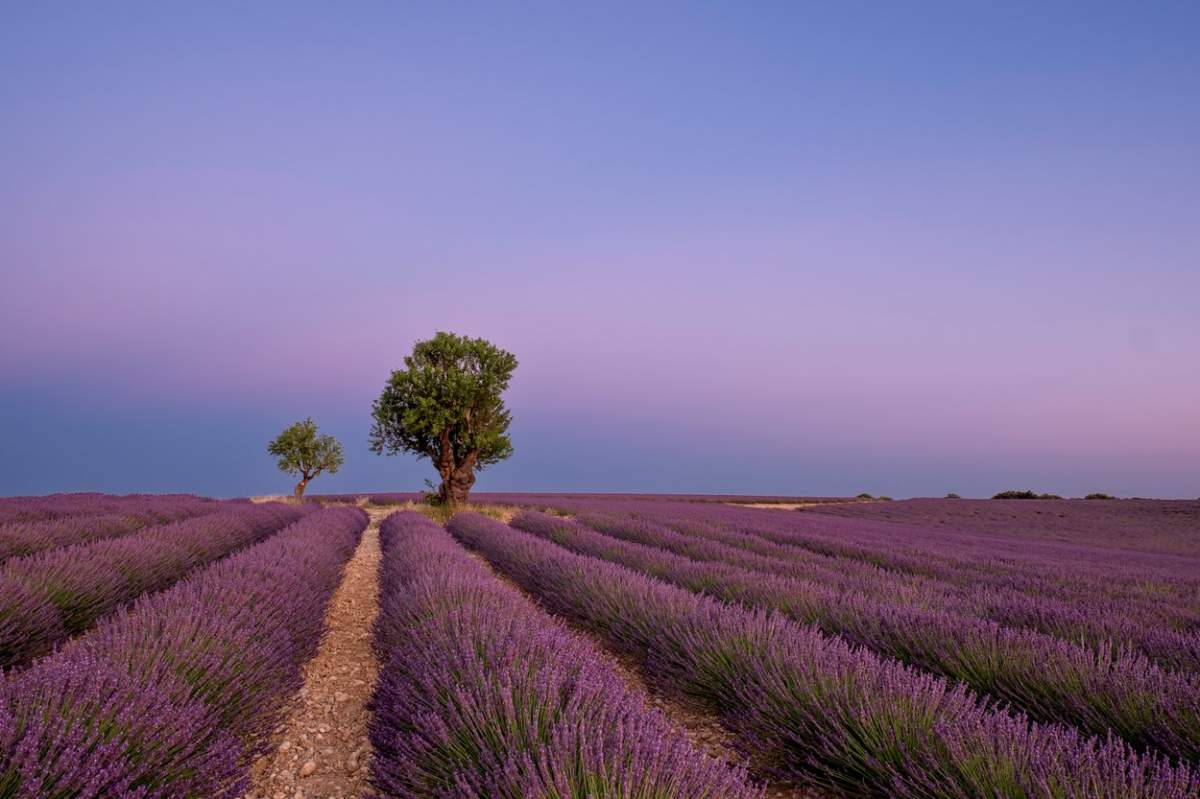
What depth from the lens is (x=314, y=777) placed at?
278cm

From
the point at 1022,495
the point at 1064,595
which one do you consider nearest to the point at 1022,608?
the point at 1064,595

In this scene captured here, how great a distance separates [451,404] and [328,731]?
15.9 meters

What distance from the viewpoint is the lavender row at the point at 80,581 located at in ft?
12.6

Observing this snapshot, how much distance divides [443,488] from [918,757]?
60.7ft

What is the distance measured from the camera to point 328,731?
10.8 ft

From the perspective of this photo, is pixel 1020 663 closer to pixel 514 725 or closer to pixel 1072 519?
pixel 514 725

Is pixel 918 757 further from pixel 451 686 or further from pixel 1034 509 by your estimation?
pixel 1034 509

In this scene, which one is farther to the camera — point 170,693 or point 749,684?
point 749,684

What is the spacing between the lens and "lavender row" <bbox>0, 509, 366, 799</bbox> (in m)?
1.80

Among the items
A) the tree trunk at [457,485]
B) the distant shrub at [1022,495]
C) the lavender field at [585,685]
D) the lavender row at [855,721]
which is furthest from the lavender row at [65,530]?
the distant shrub at [1022,495]

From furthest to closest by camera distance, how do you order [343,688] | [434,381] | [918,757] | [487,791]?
[434,381] < [343,688] < [918,757] < [487,791]

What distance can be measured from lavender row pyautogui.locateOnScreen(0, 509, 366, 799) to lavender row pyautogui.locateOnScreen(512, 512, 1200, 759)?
3114 millimetres

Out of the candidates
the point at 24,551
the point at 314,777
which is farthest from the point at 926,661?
the point at 24,551

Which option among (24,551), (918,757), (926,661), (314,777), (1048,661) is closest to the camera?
(918,757)
